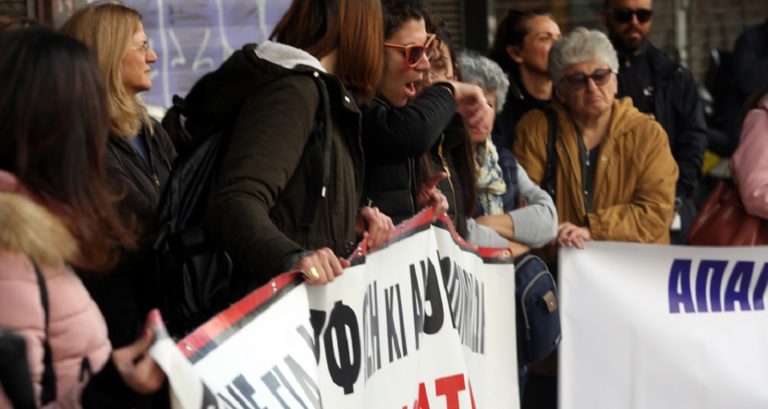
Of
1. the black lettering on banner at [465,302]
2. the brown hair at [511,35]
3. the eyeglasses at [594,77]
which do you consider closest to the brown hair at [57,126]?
the black lettering on banner at [465,302]

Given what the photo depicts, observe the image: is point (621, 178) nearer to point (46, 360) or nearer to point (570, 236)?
point (570, 236)

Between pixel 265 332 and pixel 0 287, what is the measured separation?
873 mm

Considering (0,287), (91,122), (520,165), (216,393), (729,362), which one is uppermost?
(91,122)

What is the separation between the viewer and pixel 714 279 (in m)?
6.10

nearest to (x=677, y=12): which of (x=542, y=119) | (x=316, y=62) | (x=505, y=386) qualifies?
(x=542, y=119)

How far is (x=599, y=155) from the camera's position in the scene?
6.25 m

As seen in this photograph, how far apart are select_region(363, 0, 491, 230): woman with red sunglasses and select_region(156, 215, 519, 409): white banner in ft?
0.43

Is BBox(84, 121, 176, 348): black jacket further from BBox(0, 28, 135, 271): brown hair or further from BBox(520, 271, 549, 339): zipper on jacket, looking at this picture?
BBox(520, 271, 549, 339): zipper on jacket

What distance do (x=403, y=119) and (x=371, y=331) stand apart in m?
0.67

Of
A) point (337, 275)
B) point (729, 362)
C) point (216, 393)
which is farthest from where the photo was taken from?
point (729, 362)

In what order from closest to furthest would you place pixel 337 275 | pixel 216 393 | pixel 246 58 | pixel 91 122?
pixel 91 122, pixel 216 393, pixel 337 275, pixel 246 58

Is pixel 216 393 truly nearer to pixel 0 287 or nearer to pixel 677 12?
pixel 0 287

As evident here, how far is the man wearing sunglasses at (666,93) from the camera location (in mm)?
7566

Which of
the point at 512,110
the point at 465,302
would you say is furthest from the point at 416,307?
the point at 512,110
